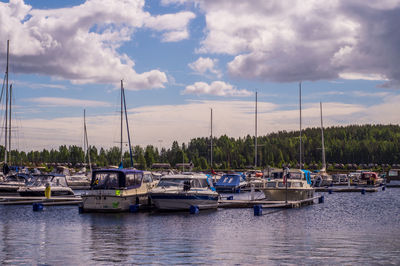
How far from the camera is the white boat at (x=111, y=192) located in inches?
1644

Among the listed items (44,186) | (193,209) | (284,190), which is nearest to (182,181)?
(193,209)

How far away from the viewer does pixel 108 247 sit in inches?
1006

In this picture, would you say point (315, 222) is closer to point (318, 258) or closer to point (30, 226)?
point (318, 258)

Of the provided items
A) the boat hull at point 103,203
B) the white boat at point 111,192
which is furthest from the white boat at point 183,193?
the boat hull at point 103,203

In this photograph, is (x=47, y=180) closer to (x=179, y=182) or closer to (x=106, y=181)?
(x=106, y=181)

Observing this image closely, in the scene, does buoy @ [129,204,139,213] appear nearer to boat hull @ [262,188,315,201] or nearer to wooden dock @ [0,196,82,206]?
wooden dock @ [0,196,82,206]

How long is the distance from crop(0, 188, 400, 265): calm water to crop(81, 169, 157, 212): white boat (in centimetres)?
106

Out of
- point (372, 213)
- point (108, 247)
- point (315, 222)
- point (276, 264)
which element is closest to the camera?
point (276, 264)

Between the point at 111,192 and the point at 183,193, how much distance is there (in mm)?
5452

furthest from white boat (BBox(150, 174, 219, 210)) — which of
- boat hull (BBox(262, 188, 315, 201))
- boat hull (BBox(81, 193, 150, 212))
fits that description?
boat hull (BBox(262, 188, 315, 201))

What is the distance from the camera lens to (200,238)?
1134 inches

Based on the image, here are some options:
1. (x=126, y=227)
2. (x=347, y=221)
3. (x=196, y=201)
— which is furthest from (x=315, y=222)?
(x=126, y=227)

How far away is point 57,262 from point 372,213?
3254 cm

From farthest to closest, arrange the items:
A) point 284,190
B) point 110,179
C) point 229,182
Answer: point 229,182 → point 284,190 → point 110,179
